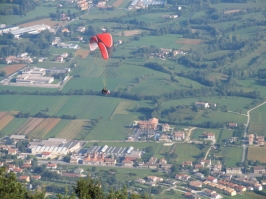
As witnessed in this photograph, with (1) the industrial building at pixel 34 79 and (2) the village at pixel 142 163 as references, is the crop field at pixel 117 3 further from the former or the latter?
(2) the village at pixel 142 163

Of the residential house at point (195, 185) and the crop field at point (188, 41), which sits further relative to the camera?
the crop field at point (188, 41)

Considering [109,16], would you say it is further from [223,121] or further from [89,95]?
[223,121]

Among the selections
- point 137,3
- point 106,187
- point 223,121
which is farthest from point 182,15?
point 106,187

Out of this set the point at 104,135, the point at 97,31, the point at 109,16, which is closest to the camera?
the point at 104,135

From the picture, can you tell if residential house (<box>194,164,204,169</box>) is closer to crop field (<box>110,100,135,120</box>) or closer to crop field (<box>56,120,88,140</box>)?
crop field (<box>56,120,88,140</box>)

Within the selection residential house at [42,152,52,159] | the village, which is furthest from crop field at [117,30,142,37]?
residential house at [42,152,52,159]

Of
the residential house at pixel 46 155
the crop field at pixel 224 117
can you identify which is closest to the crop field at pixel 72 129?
the residential house at pixel 46 155
